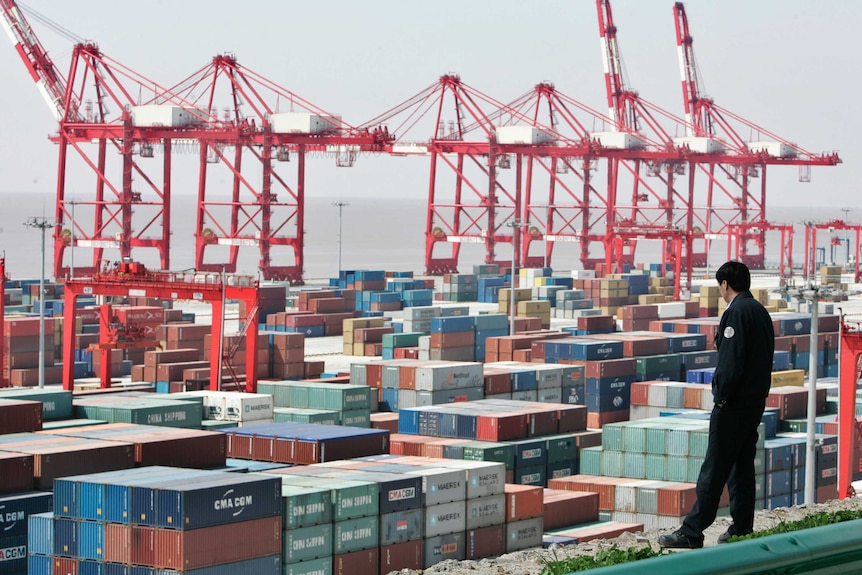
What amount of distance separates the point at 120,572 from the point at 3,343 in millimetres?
31733

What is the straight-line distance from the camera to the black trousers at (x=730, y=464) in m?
7.32

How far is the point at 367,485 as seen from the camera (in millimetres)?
21547

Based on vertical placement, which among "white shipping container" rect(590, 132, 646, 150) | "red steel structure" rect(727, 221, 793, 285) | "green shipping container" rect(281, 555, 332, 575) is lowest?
"green shipping container" rect(281, 555, 332, 575)

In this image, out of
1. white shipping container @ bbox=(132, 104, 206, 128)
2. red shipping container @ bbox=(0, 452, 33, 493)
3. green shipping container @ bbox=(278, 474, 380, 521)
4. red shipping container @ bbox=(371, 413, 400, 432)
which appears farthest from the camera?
white shipping container @ bbox=(132, 104, 206, 128)

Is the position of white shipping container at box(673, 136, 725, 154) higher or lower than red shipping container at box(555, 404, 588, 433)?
higher

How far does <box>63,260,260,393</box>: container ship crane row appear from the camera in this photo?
135ft

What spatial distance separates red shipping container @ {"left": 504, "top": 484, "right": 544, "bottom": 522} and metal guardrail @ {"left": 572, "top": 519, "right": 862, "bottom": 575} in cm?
2073

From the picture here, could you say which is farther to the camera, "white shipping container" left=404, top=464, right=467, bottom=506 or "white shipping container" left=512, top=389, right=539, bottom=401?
"white shipping container" left=512, top=389, right=539, bottom=401

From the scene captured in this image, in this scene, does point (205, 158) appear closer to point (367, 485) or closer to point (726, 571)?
point (367, 485)

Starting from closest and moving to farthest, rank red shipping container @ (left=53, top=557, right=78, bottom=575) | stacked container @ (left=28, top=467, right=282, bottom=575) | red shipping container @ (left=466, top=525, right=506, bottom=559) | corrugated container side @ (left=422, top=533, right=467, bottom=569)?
1. stacked container @ (left=28, top=467, right=282, bottom=575)
2. red shipping container @ (left=53, top=557, right=78, bottom=575)
3. corrugated container side @ (left=422, top=533, right=467, bottom=569)
4. red shipping container @ (left=466, top=525, right=506, bottom=559)

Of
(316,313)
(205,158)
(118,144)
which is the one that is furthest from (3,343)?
(205,158)

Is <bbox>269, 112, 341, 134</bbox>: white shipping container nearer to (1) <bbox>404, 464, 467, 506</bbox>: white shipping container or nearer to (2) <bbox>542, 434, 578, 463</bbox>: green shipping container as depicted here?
(2) <bbox>542, 434, 578, 463</bbox>: green shipping container

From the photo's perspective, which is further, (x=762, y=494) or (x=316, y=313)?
(x=316, y=313)

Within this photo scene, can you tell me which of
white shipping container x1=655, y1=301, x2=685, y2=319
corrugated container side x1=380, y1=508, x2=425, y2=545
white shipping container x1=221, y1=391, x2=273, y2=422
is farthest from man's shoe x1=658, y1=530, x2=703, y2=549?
white shipping container x1=655, y1=301, x2=685, y2=319
